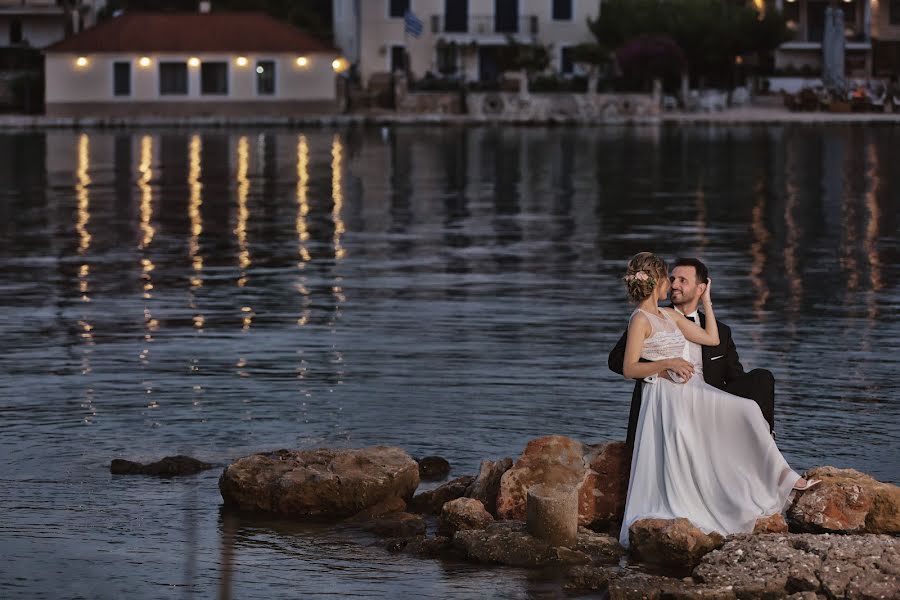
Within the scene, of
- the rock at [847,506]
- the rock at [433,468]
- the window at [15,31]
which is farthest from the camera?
the window at [15,31]

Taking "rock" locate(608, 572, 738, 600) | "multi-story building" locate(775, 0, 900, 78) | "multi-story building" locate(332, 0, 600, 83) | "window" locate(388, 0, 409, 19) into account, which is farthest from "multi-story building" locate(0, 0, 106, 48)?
"rock" locate(608, 572, 738, 600)

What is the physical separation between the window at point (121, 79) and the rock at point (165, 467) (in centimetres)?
7181

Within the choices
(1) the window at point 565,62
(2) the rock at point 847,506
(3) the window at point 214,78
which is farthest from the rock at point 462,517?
(1) the window at point 565,62

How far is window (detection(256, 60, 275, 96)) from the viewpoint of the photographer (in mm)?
83188

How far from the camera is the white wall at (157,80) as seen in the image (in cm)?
8244

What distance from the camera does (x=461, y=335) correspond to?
18.7m

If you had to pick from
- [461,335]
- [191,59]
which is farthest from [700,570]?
[191,59]

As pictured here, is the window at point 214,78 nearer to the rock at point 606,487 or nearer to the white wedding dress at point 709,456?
the rock at point 606,487

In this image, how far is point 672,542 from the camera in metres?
10.2

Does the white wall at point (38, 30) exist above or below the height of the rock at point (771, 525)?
above

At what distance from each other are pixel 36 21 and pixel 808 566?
3388 inches

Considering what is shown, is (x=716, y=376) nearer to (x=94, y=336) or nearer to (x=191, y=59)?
(x=94, y=336)

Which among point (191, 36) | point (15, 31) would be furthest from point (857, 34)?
point (15, 31)

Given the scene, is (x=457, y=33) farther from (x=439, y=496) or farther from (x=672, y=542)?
(x=672, y=542)
